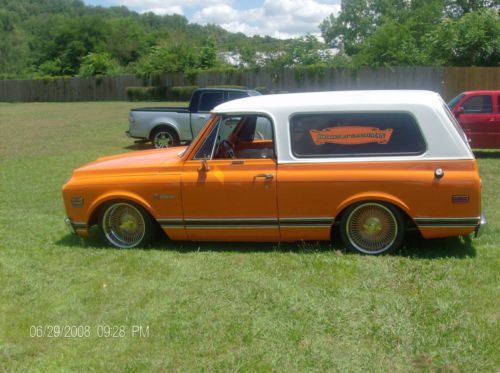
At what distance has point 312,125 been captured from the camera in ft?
19.1

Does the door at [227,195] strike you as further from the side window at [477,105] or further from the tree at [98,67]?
the tree at [98,67]

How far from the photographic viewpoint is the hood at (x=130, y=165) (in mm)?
6211

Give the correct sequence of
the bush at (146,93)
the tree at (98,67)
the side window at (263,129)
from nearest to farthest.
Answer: the side window at (263,129) → the bush at (146,93) → the tree at (98,67)

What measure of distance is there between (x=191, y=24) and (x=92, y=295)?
385 feet

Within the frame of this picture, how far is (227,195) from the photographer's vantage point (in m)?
5.90

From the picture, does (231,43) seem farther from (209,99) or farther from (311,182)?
(311,182)

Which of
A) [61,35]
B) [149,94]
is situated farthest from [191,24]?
[149,94]

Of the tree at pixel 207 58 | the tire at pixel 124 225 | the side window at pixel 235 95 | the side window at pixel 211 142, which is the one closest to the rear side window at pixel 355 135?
the side window at pixel 211 142

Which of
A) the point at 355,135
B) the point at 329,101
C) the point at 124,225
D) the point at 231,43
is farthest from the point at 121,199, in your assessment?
the point at 231,43

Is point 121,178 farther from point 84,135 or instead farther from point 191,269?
point 84,135

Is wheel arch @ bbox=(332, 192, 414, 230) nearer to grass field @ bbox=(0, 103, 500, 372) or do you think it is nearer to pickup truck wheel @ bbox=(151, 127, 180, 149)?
grass field @ bbox=(0, 103, 500, 372)

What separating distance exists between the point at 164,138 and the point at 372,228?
9.51m

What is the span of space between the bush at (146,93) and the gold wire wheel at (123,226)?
34.7 metres

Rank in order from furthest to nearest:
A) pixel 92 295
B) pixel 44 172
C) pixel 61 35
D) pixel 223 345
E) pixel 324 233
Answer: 1. pixel 61 35
2. pixel 44 172
3. pixel 324 233
4. pixel 92 295
5. pixel 223 345
